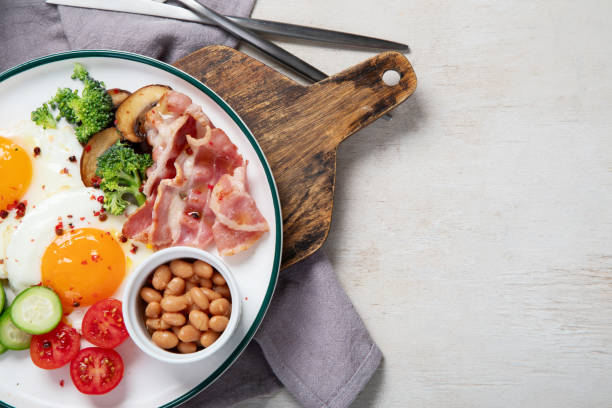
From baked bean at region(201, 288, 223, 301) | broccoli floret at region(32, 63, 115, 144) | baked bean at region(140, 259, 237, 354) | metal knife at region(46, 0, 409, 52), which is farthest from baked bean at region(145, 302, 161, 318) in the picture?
metal knife at region(46, 0, 409, 52)

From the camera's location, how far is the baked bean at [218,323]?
7.50 ft

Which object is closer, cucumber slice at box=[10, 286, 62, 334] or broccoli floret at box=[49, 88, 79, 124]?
cucumber slice at box=[10, 286, 62, 334]

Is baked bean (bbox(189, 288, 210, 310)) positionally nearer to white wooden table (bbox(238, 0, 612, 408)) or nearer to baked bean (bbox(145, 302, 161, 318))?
baked bean (bbox(145, 302, 161, 318))

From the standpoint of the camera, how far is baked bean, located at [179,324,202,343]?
2.31m

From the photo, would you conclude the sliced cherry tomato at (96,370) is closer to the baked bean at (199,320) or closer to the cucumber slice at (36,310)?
the cucumber slice at (36,310)

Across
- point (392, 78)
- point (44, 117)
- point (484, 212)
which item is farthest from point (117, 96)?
point (484, 212)

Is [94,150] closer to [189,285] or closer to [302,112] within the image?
[189,285]

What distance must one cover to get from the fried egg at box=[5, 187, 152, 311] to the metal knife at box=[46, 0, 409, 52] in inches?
45.8

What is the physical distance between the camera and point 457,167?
300cm

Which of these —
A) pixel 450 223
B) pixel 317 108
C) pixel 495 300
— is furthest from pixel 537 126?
pixel 317 108

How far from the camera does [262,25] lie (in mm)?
2914

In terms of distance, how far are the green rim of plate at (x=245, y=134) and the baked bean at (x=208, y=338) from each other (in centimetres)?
22

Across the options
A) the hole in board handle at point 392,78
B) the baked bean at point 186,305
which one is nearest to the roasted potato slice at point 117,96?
the baked bean at point 186,305

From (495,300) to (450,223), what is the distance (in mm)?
575
